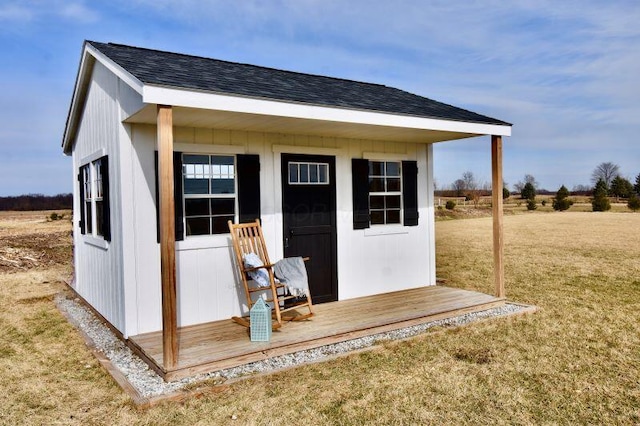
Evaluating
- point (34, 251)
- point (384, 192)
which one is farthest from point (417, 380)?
point (34, 251)

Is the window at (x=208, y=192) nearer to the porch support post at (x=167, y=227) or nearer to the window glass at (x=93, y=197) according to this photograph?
the window glass at (x=93, y=197)

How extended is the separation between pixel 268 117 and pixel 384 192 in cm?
267

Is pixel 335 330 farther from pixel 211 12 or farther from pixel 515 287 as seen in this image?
pixel 211 12

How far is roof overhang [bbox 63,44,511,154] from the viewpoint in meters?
3.70

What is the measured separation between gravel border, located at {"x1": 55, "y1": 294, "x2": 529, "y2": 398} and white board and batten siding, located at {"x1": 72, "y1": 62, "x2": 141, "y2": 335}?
0.23m

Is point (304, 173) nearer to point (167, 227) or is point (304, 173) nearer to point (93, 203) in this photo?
point (167, 227)

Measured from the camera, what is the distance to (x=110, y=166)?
5.02 m

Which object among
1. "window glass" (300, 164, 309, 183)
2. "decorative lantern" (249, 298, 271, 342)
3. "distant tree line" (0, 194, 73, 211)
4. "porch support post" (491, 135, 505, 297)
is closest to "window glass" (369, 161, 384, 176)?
"window glass" (300, 164, 309, 183)

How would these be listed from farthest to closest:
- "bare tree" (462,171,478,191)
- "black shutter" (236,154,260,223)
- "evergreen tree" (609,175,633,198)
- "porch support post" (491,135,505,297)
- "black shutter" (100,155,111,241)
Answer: "bare tree" (462,171,478,191)
"evergreen tree" (609,175,633,198)
"porch support post" (491,135,505,297)
"black shutter" (236,154,260,223)
"black shutter" (100,155,111,241)

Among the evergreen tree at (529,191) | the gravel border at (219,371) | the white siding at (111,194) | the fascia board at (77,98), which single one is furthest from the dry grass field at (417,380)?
the evergreen tree at (529,191)

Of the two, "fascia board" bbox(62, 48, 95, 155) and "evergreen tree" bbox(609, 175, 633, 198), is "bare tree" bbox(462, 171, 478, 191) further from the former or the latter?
"fascia board" bbox(62, 48, 95, 155)

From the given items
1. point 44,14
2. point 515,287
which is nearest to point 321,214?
point 515,287

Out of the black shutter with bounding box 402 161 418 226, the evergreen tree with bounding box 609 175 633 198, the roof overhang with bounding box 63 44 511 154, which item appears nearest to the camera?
the roof overhang with bounding box 63 44 511 154

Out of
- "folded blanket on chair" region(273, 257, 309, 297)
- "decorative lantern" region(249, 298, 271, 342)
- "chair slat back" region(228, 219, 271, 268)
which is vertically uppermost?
"chair slat back" region(228, 219, 271, 268)
